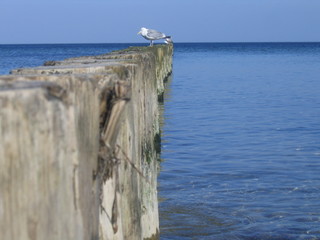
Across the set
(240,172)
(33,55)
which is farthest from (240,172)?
(33,55)

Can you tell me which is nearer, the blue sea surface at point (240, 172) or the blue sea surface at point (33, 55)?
the blue sea surface at point (240, 172)

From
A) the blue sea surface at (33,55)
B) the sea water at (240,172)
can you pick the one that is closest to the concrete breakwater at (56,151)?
the sea water at (240,172)

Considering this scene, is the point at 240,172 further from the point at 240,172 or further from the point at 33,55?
the point at 33,55

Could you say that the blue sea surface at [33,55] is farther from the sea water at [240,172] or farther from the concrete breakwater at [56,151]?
the concrete breakwater at [56,151]

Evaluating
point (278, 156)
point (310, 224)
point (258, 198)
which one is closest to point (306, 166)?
point (278, 156)

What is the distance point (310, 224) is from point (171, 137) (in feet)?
19.0

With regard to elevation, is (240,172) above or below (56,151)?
below

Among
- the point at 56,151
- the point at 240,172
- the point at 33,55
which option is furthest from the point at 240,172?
the point at 33,55

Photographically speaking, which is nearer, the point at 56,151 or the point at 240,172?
the point at 56,151

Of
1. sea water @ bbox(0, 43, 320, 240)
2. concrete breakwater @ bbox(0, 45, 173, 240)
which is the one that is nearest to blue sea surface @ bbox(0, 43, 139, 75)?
sea water @ bbox(0, 43, 320, 240)

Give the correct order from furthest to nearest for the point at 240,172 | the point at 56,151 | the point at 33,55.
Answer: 1. the point at 33,55
2. the point at 240,172
3. the point at 56,151

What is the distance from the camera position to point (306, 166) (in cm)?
939

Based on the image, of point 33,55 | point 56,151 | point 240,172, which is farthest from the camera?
point 33,55

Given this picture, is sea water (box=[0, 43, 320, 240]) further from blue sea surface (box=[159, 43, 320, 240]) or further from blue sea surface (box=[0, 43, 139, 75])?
blue sea surface (box=[0, 43, 139, 75])
